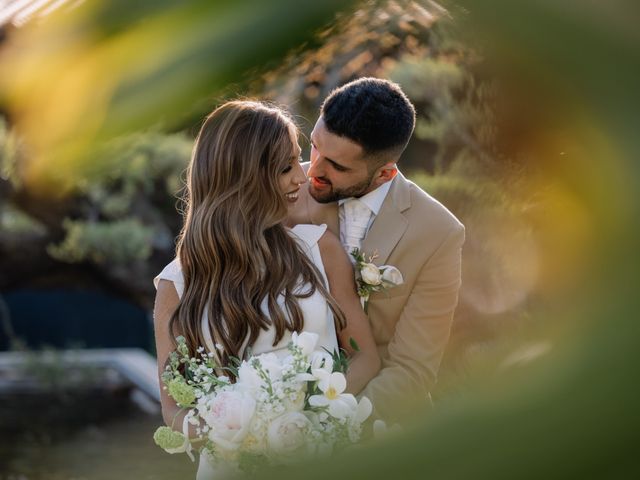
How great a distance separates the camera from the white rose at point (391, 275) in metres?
2.76

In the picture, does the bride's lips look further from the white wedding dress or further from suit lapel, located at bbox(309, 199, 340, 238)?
suit lapel, located at bbox(309, 199, 340, 238)

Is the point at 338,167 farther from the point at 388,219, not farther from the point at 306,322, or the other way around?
the point at 306,322

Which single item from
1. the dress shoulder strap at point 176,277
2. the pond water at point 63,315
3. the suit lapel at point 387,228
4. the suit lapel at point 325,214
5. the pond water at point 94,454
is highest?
the dress shoulder strap at point 176,277

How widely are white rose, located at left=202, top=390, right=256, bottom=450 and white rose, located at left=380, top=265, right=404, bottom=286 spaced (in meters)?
0.82

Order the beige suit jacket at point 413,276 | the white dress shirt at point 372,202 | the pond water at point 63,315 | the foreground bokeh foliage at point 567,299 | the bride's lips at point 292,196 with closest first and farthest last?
the foreground bokeh foliage at point 567,299 → the bride's lips at point 292,196 → the beige suit jacket at point 413,276 → the white dress shirt at point 372,202 → the pond water at point 63,315

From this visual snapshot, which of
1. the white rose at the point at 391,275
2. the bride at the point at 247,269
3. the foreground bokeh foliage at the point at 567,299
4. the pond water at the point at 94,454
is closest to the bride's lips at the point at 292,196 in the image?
the bride at the point at 247,269

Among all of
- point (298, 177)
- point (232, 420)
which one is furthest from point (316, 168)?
point (232, 420)

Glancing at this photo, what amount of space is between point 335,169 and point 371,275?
0.38 meters

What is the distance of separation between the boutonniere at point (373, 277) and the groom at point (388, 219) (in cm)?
11

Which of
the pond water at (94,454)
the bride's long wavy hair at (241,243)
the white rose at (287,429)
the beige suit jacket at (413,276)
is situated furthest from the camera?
the pond water at (94,454)

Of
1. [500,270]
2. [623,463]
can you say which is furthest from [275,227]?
[623,463]

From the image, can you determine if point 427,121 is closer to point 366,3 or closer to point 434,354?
point 434,354

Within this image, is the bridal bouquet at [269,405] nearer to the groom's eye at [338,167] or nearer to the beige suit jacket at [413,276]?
the beige suit jacket at [413,276]

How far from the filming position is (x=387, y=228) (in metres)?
2.97
